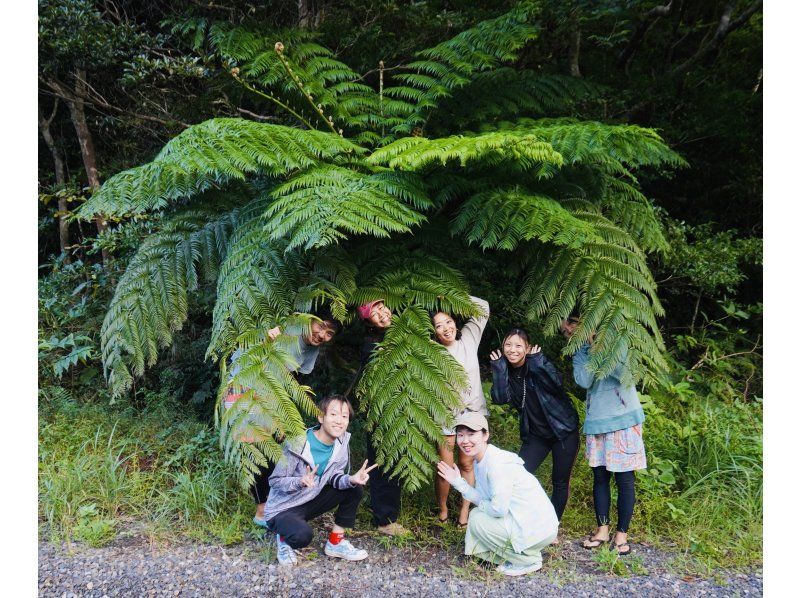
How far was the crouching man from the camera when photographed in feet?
8.09

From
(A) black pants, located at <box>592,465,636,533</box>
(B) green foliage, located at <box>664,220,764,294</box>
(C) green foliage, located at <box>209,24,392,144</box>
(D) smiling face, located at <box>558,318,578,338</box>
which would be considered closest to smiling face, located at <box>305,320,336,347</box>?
(D) smiling face, located at <box>558,318,578,338</box>

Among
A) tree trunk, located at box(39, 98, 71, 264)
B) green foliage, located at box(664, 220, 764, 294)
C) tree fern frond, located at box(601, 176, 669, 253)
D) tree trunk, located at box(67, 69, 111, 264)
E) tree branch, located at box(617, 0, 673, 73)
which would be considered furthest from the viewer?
tree trunk, located at box(39, 98, 71, 264)

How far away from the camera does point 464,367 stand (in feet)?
8.70

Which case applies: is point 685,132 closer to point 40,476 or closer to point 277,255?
point 277,255

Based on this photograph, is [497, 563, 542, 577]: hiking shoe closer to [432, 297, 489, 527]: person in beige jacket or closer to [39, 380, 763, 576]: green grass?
[39, 380, 763, 576]: green grass

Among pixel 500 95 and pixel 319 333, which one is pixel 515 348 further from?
pixel 500 95

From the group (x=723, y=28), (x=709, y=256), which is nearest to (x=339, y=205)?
(x=709, y=256)

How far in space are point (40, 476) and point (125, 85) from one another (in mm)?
2433

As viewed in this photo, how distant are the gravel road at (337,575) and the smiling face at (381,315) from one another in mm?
983

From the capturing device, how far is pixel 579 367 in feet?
8.64

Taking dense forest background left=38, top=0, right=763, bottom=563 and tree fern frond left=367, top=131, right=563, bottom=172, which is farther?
dense forest background left=38, top=0, right=763, bottom=563

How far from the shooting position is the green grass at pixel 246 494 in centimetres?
273

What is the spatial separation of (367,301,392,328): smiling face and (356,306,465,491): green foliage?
6 cm

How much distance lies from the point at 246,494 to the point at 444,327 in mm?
1319
